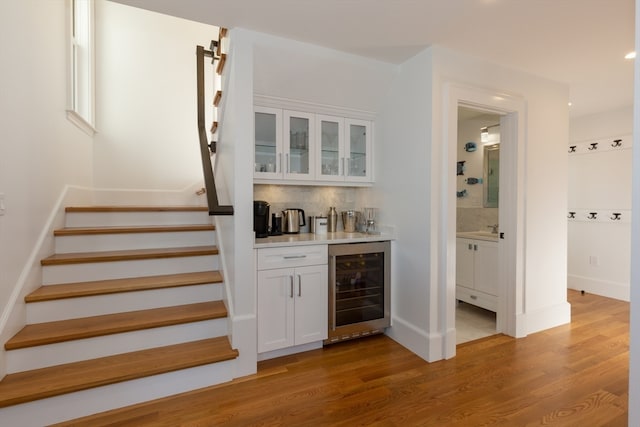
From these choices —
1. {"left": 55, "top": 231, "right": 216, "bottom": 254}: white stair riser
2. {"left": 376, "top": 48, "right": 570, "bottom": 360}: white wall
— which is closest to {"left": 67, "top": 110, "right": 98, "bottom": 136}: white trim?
{"left": 55, "top": 231, "right": 216, "bottom": 254}: white stair riser

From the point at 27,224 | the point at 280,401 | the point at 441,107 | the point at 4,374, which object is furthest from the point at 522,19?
the point at 4,374

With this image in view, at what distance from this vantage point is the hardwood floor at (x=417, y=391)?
5.84 ft

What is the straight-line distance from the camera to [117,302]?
217 cm

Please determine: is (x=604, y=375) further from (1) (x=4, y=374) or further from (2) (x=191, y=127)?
(2) (x=191, y=127)

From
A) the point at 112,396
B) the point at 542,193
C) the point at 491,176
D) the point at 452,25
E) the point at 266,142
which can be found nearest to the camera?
the point at 112,396

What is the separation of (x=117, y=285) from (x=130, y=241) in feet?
1.74

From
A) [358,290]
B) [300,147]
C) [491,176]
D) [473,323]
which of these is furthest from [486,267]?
[300,147]

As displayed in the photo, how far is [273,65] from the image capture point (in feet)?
7.96

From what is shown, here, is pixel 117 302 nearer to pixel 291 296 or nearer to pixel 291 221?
pixel 291 296

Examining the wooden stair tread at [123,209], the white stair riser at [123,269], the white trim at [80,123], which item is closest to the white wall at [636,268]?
the white stair riser at [123,269]

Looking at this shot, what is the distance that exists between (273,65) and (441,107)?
138cm

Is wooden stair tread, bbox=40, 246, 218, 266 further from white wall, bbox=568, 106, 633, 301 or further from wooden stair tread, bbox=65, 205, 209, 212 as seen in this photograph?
white wall, bbox=568, 106, 633, 301

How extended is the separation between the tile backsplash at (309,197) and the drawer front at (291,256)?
2.19 ft

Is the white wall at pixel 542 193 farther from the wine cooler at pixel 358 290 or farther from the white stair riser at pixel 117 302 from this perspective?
the white stair riser at pixel 117 302
